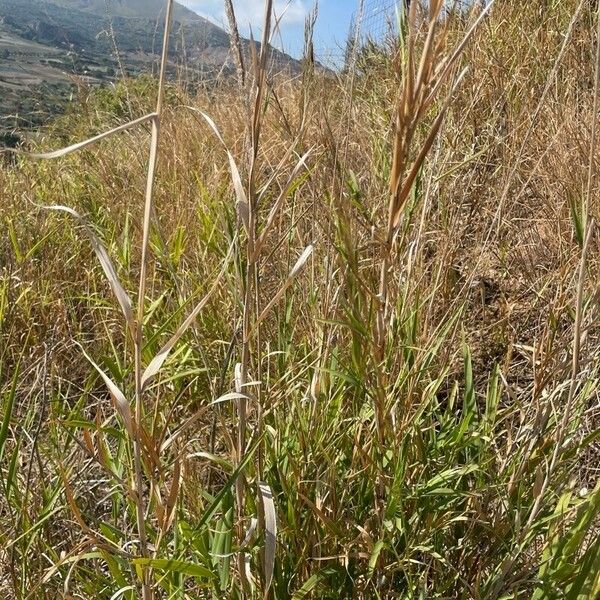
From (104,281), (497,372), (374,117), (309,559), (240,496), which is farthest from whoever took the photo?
(374,117)

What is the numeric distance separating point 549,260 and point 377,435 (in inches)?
39.6

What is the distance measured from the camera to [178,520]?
2.51 ft

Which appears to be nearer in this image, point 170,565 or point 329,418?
point 170,565

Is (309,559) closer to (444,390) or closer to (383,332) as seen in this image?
(383,332)

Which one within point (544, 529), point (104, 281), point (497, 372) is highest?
point (497, 372)

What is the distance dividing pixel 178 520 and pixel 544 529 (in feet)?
1.56

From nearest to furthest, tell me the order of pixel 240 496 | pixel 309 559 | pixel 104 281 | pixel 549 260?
pixel 240 496 → pixel 309 559 → pixel 549 260 → pixel 104 281

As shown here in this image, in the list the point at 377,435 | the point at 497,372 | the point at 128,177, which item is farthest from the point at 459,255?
the point at 128,177

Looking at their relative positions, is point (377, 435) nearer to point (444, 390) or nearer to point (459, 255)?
point (444, 390)

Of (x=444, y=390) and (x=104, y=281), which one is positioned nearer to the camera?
(x=444, y=390)

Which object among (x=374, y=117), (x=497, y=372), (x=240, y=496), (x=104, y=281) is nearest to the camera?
(x=240, y=496)

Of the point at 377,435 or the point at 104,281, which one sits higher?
the point at 377,435

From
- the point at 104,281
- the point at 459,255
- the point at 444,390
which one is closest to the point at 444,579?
the point at 444,390

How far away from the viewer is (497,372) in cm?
99
